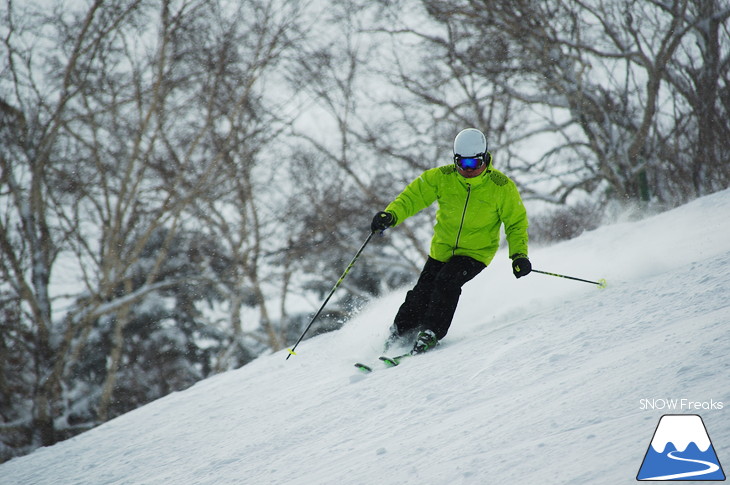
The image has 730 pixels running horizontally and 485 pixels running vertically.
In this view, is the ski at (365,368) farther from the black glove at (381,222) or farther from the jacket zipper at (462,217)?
the jacket zipper at (462,217)

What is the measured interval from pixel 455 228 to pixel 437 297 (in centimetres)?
53

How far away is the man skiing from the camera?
3.56m

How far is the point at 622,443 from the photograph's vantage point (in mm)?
1591

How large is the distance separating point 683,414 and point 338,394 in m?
1.79

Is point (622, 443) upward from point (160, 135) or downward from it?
downward

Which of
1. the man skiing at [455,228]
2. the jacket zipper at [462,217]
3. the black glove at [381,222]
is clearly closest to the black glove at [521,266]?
the man skiing at [455,228]

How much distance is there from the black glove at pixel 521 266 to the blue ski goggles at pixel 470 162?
2.25ft

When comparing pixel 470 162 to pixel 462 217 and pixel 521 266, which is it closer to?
pixel 462 217

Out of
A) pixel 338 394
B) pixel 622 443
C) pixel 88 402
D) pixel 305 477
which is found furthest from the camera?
pixel 88 402

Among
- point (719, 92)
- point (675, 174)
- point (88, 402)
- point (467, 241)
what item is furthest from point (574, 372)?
point (88, 402)

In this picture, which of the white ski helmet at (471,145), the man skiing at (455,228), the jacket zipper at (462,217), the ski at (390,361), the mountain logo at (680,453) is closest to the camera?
A: the mountain logo at (680,453)

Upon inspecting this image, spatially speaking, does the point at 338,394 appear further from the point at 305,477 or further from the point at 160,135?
the point at 160,135

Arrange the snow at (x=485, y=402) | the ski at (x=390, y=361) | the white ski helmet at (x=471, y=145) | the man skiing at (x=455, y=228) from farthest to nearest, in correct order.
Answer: the man skiing at (x=455, y=228), the white ski helmet at (x=471, y=145), the ski at (x=390, y=361), the snow at (x=485, y=402)

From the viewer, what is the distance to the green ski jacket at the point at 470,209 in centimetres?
368
